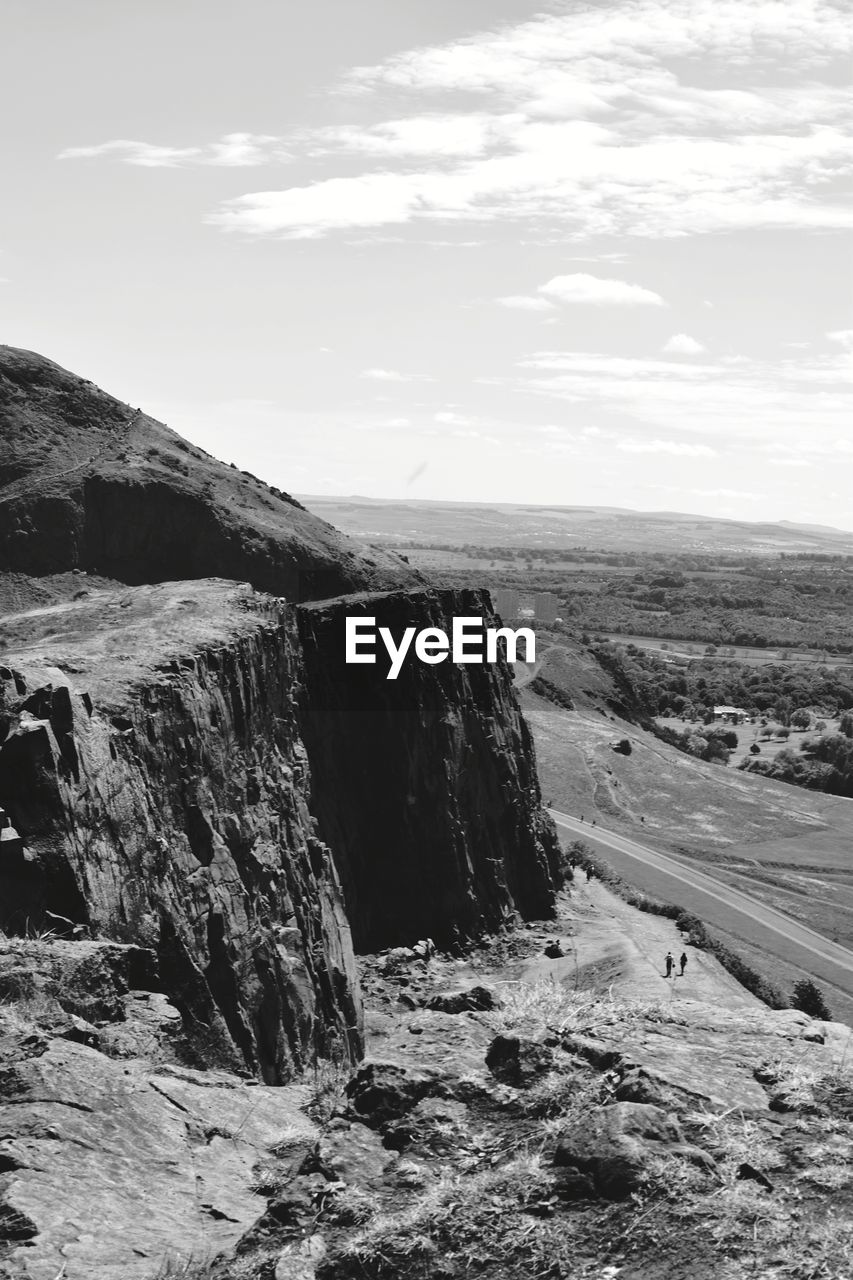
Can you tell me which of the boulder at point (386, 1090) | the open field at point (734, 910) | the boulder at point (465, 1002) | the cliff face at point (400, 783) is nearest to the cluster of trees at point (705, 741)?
the open field at point (734, 910)

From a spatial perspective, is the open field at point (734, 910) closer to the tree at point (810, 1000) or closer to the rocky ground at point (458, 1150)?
the tree at point (810, 1000)

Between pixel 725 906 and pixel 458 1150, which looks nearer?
pixel 458 1150

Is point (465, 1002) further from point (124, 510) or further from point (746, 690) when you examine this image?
point (746, 690)

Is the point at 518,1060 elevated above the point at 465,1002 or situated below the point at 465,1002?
above

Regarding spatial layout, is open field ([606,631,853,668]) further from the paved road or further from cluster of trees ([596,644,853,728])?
the paved road

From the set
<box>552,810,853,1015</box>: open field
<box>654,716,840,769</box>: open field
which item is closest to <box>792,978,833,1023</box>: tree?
<box>552,810,853,1015</box>: open field

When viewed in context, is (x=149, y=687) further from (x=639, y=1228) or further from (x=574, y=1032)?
(x=639, y=1228)

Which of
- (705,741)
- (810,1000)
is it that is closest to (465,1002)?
(810,1000)
